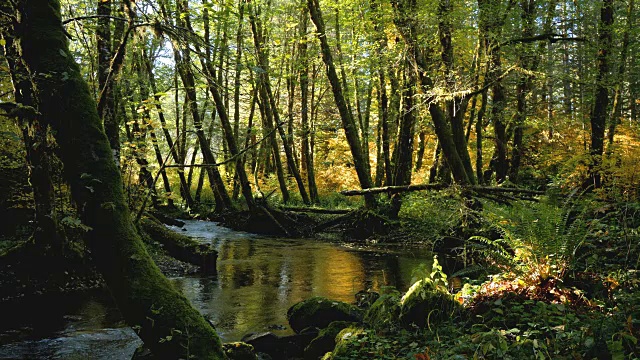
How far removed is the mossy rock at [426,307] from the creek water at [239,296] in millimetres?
1871

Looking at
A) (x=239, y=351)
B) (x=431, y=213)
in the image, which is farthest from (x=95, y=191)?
(x=431, y=213)

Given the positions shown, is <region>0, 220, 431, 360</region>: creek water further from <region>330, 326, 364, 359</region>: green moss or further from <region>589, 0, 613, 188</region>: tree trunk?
<region>589, 0, 613, 188</region>: tree trunk

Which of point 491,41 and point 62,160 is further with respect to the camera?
point 491,41

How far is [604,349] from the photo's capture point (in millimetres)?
3270

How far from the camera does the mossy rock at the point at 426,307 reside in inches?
192

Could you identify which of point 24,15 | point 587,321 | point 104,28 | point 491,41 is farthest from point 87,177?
point 491,41

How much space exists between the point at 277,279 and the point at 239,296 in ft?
4.87

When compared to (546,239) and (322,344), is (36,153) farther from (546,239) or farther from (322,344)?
(546,239)

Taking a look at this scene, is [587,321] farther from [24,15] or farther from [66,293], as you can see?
[66,293]

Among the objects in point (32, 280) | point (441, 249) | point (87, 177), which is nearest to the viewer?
point (87, 177)

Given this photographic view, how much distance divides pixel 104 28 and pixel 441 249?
29.8 ft

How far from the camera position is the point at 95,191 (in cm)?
321

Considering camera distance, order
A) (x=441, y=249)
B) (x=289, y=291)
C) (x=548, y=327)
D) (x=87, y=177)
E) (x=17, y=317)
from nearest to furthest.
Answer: (x=87, y=177) < (x=548, y=327) < (x=17, y=317) < (x=289, y=291) < (x=441, y=249)

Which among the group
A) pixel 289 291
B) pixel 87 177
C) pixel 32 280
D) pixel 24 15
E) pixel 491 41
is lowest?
pixel 289 291
